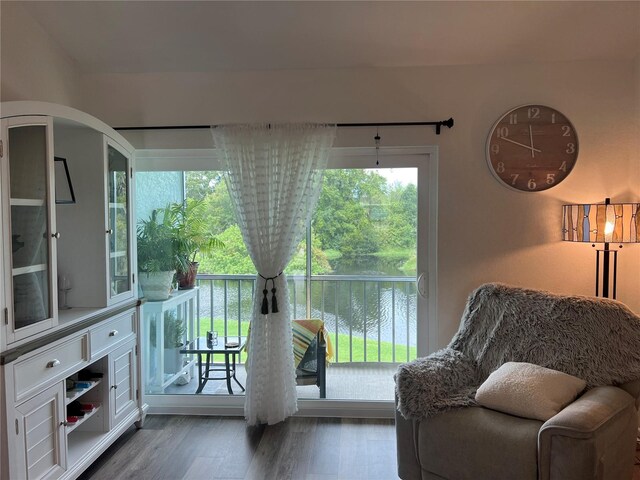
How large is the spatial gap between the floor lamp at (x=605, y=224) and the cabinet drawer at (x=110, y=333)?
2675 millimetres

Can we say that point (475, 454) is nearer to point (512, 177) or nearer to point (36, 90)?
point (512, 177)

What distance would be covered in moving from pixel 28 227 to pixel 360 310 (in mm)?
1979

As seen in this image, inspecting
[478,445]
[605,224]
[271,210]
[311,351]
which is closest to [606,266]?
[605,224]

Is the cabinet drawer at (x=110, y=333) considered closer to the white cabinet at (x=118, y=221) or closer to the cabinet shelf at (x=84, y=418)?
the white cabinet at (x=118, y=221)

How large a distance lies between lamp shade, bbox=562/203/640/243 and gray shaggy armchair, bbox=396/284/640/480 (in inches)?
13.9

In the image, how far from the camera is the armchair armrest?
1.57 metres

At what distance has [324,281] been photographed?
115 inches

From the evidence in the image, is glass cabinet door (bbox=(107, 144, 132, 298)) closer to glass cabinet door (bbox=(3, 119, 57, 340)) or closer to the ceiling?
glass cabinet door (bbox=(3, 119, 57, 340))

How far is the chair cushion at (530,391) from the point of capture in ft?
5.99

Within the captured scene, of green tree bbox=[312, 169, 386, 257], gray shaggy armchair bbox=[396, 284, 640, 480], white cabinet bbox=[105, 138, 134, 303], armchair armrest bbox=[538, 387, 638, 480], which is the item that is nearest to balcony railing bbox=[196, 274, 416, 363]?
green tree bbox=[312, 169, 386, 257]

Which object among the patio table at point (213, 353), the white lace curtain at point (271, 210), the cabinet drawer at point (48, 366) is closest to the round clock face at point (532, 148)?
the white lace curtain at point (271, 210)

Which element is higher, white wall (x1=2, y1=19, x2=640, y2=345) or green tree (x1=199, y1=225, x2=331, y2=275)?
white wall (x1=2, y1=19, x2=640, y2=345)

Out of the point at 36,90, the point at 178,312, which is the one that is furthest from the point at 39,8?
the point at 178,312

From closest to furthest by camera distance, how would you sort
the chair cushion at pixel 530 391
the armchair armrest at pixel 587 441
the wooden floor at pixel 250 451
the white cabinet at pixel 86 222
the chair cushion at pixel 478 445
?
the armchair armrest at pixel 587 441, the chair cushion at pixel 478 445, the chair cushion at pixel 530 391, the wooden floor at pixel 250 451, the white cabinet at pixel 86 222
